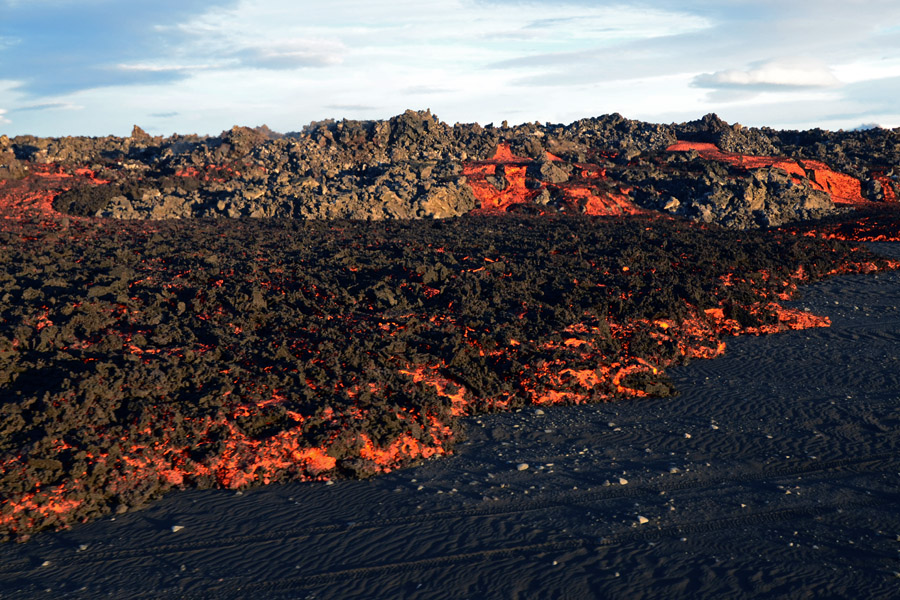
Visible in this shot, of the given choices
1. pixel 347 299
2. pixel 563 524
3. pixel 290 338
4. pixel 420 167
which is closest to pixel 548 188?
pixel 420 167

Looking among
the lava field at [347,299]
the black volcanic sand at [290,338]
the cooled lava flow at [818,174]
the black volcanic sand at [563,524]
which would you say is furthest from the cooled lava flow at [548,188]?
the black volcanic sand at [563,524]

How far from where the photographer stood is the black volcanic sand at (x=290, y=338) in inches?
334

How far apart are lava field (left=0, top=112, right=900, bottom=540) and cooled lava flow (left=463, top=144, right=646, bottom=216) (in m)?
0.17

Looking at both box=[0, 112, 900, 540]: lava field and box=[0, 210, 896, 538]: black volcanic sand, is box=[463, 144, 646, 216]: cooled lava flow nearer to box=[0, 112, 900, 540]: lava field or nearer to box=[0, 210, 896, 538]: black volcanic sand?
box=[0, 112, 900, 540]: lava field

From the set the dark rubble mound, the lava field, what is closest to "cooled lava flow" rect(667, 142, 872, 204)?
the lava field

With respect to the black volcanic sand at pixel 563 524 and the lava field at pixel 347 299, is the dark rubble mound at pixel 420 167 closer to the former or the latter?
the lava field at pixel 347 299

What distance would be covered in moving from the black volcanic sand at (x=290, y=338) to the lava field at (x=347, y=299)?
0.16 ft

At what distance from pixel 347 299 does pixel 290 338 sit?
229 cm

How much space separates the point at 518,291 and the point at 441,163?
20.9 m

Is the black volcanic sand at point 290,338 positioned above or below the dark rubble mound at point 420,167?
below

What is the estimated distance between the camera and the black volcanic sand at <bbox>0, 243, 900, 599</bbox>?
20.4 ft

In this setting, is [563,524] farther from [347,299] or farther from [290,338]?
[347,299]

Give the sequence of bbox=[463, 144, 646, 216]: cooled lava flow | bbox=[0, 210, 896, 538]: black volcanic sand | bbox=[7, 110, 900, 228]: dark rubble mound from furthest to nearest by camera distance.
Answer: bbox=[463, 144, 646, 216]: cooled lava flow → bbox=[7, 110, 900, 228]: dark rubble mound → bbox=[0, 210, 896, 538]: black volcanic sand

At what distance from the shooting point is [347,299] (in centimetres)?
1390
